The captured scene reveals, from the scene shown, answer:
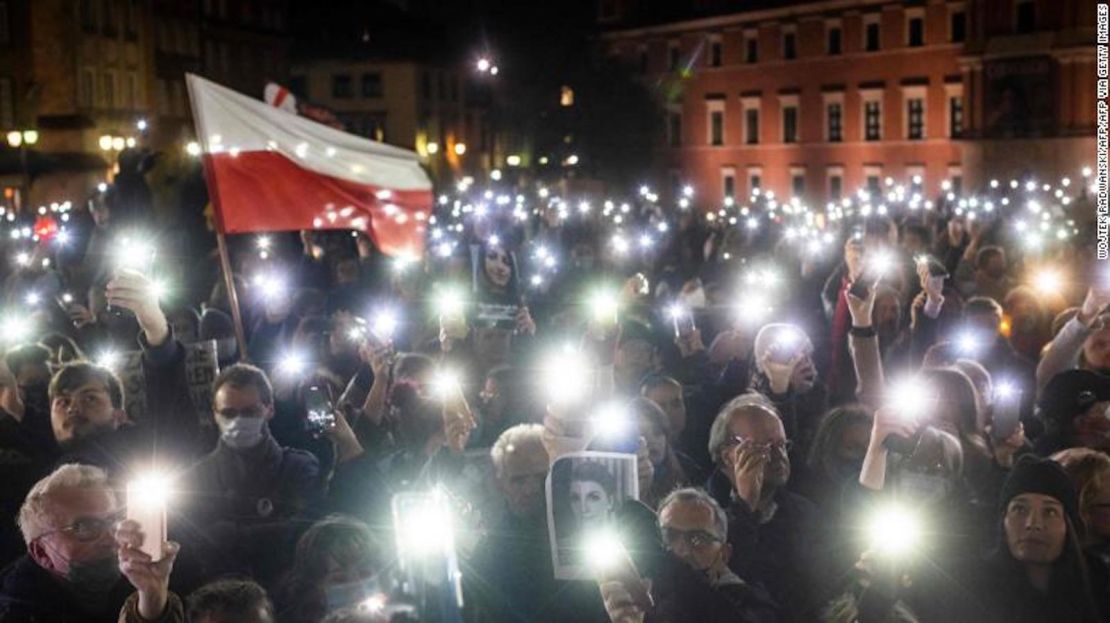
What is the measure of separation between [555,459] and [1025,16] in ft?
170

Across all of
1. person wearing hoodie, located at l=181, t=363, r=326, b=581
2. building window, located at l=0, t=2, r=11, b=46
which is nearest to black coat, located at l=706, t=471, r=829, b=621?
person wearing hoodie, located at l=181, t=363, r=326, b=581

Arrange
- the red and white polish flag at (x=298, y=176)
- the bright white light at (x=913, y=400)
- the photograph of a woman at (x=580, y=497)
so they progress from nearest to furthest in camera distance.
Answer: the photograph of a woman at (x=580, y=497), the bright white light at (x=913, y=400), the red and white polish flag at (x=298, y=176)

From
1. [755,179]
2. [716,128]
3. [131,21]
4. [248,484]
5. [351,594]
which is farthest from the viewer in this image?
[716,128]

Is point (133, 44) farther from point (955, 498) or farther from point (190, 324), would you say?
point (955, 498)

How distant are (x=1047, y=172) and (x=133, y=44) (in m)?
33.9

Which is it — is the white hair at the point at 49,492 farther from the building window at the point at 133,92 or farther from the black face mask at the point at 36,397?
the building window at the point at 133,92

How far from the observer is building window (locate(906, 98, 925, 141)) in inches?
2304

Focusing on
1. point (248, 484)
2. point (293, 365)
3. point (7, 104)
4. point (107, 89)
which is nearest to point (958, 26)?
point (107, 89)

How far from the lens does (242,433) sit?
225 inches

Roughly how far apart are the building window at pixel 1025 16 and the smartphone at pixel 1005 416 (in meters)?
49.2

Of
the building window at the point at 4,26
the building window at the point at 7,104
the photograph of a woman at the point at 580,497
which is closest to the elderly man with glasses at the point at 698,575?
the photograph of a woman at the point at 580,497

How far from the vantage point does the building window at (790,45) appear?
62566mm

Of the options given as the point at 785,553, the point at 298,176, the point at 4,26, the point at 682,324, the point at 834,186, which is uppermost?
the point at 4,26

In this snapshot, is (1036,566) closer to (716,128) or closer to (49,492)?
(49,492)
